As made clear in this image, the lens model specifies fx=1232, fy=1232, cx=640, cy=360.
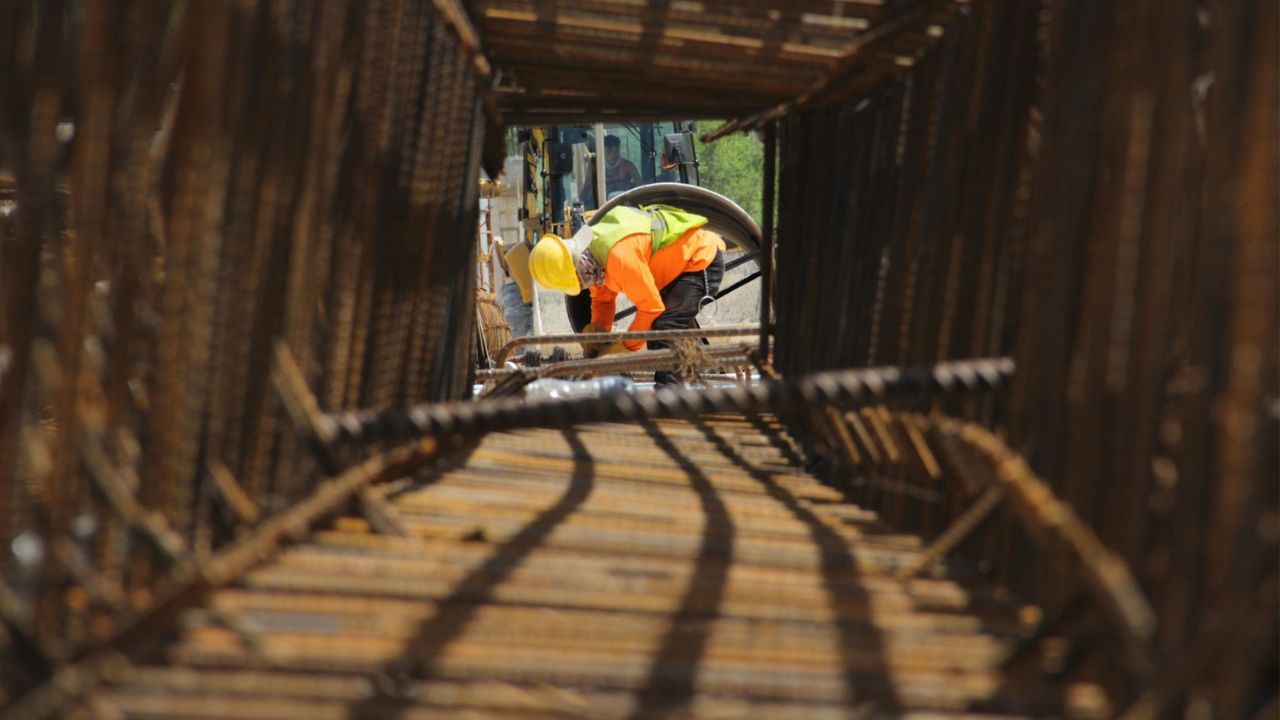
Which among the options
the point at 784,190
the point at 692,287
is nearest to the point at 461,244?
the point at 784,190

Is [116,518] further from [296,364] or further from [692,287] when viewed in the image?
[692,287]

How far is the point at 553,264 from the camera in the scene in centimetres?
986

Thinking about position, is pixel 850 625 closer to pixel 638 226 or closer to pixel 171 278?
pixel 171 278

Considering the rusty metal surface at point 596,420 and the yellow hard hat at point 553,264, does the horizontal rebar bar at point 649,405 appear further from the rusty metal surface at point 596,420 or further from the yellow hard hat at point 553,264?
the yellow hard hat at point 553,264

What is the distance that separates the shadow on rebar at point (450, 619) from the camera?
1.73 metres

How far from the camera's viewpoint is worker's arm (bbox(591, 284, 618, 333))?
33.4 feet

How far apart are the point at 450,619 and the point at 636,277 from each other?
24.6 feet

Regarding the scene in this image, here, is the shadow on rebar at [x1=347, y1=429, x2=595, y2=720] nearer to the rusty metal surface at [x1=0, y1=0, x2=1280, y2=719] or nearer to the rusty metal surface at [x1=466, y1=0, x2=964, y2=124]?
the rusty metal surface at [x1=0, y1=0, x2=1280, y2=719]

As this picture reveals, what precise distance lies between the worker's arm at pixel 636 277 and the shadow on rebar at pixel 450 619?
21.4 ft

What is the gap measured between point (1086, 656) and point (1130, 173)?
0.74m

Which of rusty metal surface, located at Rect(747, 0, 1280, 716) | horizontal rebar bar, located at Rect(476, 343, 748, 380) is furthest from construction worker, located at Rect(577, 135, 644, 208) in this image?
rusty metal surface, located at Rect(747, 0, 1280, 716)

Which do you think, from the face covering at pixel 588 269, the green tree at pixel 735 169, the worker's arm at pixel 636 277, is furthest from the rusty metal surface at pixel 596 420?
the green tree at pixel 735 169

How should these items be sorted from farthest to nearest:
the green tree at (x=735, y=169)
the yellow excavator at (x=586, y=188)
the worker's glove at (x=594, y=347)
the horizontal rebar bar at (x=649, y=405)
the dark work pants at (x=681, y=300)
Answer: the green tree at (x=735, y=169) < the yellow excavator at (x=586, y=188) < the worker's glove at (x=594, y=347) < the dark work pants at (x=681, y=300) < the horizontal rebar bar at (x=649, y=405)

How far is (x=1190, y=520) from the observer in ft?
5.41
